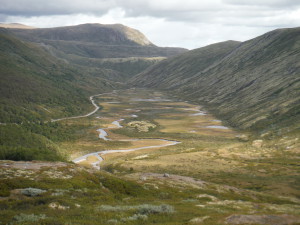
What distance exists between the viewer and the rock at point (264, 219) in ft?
77.6

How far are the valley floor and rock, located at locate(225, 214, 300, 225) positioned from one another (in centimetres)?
7

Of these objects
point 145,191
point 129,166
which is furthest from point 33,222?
point 129,166

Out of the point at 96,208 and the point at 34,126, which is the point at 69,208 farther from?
the point at 34,126

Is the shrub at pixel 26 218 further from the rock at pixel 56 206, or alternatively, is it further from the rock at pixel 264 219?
the rock at pixel 264 219

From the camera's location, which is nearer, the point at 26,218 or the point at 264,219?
the point at 26,218

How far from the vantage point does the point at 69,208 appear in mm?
29672

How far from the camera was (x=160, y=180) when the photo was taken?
60.5 metres

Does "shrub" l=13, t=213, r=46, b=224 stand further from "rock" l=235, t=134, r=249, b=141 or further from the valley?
"rock" l=235, t=134, r=249, b=141

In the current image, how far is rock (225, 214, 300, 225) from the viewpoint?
2367cm

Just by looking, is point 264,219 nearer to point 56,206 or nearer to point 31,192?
point 56,206

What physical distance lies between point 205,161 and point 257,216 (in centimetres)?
Answer: 8422

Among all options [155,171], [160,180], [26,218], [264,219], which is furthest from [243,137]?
[26,218]

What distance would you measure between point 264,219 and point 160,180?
3658 centimetres

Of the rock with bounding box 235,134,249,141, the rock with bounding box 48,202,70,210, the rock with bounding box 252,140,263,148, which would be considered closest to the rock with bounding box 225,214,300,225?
the rock with bounding box 48,202,70,210
